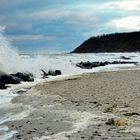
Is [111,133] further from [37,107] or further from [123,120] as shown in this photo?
[37,107]

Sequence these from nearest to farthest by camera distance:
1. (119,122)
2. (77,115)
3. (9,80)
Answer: (119,122) → (77,115) → (9,80)

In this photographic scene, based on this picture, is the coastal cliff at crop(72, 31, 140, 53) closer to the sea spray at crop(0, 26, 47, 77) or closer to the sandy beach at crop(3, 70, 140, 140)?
the sea spray at crop(0, 26, 47, 77)

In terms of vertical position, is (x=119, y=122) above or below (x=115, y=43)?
above

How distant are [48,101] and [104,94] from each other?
248 cm

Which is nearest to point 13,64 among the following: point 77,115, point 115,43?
point 77,115

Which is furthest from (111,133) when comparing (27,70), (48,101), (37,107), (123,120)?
(27,70)

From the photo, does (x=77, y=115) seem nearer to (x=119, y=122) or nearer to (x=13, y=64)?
(x=119, y=122)

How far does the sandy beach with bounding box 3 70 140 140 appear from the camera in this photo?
391 inches

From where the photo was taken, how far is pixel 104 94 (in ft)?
57.1

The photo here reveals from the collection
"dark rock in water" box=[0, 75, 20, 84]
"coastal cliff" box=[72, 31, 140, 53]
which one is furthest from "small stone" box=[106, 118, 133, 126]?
"coastal cliff" box=[72, 31, 140, 53]

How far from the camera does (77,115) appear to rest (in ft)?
40.8

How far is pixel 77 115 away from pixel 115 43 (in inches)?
5168

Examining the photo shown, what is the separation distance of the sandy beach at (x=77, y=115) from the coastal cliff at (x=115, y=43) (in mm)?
120050

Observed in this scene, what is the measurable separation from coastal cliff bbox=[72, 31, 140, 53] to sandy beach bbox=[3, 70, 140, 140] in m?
120
